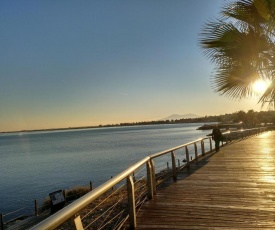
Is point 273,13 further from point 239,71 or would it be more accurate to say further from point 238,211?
point 238,211

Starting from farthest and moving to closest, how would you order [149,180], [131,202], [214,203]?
1. [149,180]
2. [214,203]
3. [131,202]

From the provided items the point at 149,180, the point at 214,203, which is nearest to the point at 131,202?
the point at 149,180

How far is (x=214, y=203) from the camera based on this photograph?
6125 millimetres

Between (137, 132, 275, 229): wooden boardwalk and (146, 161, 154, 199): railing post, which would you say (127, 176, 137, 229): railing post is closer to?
(137, 132, 275, 229): wooden boardwalk

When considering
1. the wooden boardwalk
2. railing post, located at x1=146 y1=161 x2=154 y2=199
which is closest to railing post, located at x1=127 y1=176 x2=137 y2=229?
the wooden boardwalk

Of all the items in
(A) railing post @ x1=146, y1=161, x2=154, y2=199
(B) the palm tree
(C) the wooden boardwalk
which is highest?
(B) the palm tree

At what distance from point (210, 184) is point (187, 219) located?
3.35m

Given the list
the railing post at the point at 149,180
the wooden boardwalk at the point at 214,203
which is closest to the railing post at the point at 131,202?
the wooden boardwalk at the point at 214,203

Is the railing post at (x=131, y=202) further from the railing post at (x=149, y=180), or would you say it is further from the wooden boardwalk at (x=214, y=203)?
the railing post at (x=149, y=180)

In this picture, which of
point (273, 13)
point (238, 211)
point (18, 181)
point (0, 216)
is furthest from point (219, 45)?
point (18, 181)

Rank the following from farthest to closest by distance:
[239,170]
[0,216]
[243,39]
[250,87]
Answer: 1. [0,216]
2. [239,170]
3. [250,87]
4. [243,39]

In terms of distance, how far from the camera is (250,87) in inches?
284

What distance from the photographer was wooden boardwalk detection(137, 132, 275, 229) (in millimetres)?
4852

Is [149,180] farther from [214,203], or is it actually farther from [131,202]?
[131,202]
